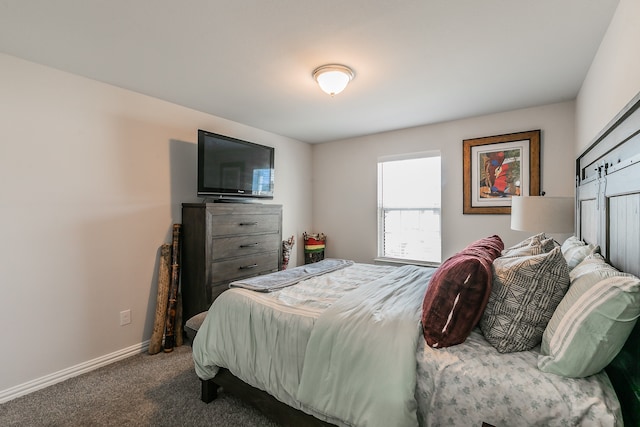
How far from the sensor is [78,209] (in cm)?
243

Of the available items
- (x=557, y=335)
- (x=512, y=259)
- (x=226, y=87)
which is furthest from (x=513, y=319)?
(x=226, y=87)

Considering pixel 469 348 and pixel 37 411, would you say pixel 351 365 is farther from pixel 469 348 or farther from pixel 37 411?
pixel 37 411

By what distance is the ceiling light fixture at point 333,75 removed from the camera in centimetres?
224

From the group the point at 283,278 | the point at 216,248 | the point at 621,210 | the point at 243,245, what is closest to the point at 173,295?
the point at 216,248

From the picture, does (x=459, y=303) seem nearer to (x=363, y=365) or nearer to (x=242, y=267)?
(x=363, y=365)

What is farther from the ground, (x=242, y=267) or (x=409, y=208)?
(x=409, y=208)

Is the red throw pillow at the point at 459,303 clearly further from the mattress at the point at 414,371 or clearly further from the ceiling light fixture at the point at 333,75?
the ceiling light fixture at the point at 333,75

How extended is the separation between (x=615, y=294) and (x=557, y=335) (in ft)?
0.80

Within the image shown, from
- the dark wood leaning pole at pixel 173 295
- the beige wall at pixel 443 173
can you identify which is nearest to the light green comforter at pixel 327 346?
the dark wood leaning pole at pixel 173 295

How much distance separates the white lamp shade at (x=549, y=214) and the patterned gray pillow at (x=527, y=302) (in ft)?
4.44

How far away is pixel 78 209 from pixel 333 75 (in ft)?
7.64

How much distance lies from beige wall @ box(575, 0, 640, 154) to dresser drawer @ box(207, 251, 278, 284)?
3.04 meters

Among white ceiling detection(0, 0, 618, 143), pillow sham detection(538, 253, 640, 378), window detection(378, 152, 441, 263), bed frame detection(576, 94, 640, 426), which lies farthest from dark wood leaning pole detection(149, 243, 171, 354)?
bed frame detection(576, 94, 640, 426)

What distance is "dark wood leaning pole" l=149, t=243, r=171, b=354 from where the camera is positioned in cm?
274
